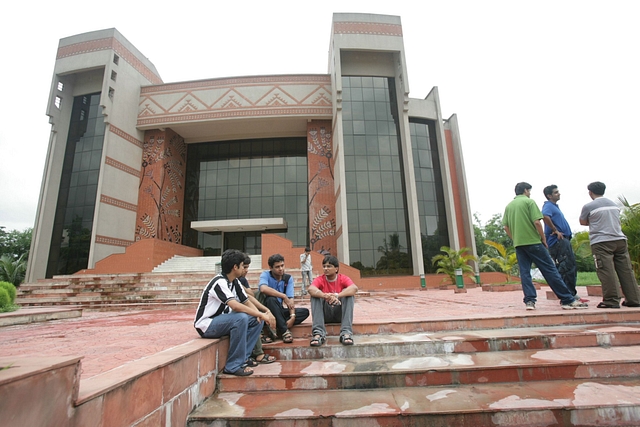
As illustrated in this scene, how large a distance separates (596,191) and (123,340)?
6.28 meters

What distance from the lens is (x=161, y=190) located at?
1942 centimetres

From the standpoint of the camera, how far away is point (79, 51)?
1844cm

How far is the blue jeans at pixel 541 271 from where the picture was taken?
4.02 meters

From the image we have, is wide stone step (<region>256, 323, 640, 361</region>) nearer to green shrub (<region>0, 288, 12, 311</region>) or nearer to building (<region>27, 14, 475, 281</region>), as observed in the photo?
green shrub (<region>0, 288, 12, 311</region>)

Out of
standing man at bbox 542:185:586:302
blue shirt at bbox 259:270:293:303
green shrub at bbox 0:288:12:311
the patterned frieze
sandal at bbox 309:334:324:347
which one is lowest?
sandal at bbox 309:334:324:347

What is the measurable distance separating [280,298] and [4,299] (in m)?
7.56

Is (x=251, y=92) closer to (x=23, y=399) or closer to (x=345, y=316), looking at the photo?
(x=345, y=316)

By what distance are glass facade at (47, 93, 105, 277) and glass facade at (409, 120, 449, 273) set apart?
18.8 m

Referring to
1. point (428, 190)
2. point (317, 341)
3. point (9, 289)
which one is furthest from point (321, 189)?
point (317, 341)

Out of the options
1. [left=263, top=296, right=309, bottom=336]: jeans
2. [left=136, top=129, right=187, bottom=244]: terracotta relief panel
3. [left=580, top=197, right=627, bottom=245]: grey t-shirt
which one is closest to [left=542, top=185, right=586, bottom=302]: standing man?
[left=580, top=197, right=627, bottom=245]: grey t-shirt

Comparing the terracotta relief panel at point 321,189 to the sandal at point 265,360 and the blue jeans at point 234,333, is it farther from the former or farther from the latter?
the blue jeans at point 234,333

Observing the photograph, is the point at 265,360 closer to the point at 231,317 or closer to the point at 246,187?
the point at 231,317

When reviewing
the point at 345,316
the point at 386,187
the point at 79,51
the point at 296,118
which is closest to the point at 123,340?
the point at 345,316

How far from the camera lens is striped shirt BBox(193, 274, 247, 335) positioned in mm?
2807
